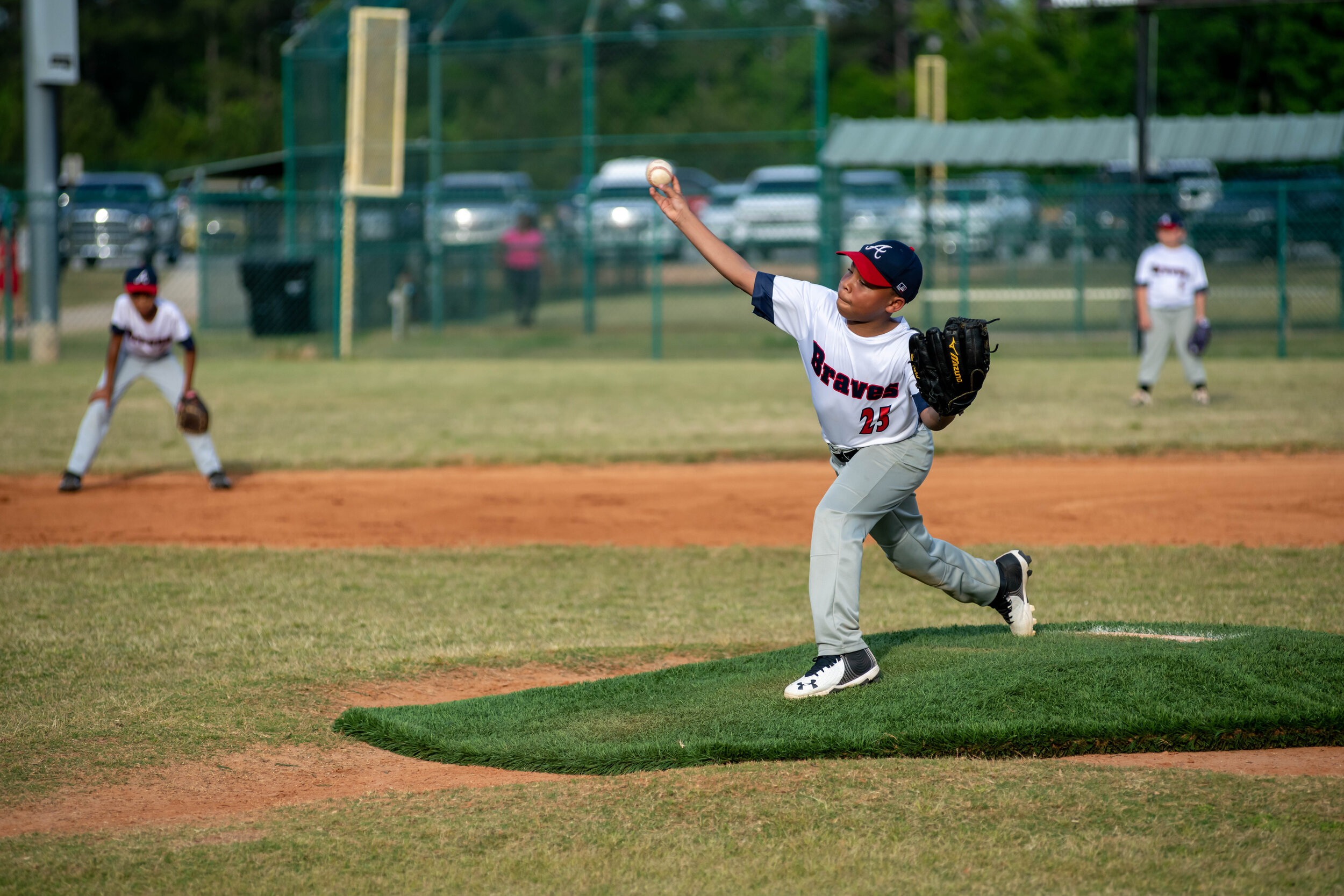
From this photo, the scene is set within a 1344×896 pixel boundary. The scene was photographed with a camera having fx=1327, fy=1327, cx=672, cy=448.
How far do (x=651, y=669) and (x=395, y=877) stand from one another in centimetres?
227

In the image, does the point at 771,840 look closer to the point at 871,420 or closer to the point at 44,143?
the point at 871,420

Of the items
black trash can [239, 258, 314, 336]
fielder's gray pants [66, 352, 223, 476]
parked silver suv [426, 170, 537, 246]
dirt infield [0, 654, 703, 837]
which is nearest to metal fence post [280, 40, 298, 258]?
black trash can [239, 258, 314, 336]

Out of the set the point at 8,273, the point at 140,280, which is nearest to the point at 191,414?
the point at 140,280

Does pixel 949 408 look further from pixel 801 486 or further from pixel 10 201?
pixel 10 201

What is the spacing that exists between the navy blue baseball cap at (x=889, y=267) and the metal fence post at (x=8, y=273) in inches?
670

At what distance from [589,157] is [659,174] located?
58.8ft

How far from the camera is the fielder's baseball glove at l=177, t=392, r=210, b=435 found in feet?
31.2

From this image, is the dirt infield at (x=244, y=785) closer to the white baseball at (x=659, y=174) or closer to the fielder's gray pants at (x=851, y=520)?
the fielder's gray pants at (x=851, y=520)

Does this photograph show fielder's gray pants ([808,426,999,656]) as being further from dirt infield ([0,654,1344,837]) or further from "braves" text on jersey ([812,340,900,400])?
dirt infield ([0,654,1344,837])

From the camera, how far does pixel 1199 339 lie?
1307 cm

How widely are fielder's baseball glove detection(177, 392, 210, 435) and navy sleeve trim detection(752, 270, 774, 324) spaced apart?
231 inches

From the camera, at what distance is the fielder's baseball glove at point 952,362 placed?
4.35 metres

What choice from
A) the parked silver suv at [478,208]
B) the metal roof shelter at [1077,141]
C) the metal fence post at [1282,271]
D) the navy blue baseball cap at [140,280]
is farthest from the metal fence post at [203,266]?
the metal fence post at [1282,271]

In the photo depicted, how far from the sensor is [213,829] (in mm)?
3947
